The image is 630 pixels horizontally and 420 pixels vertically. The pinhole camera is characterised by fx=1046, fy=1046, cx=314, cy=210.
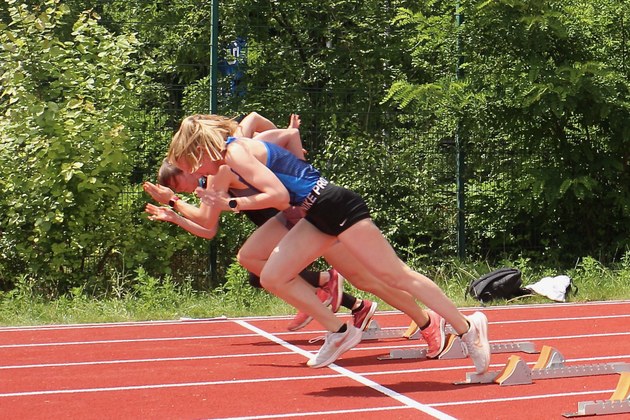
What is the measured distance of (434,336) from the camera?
7.44m

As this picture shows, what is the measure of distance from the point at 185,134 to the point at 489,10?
7334 mm

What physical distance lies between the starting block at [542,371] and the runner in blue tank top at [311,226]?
0.11 meters

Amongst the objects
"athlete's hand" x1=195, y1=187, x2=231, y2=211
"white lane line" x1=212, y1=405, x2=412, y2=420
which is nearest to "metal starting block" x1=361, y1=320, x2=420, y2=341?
"white lane line" x1=212, y1=405, x2=412, y2=420

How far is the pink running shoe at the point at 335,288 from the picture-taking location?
8.35 m

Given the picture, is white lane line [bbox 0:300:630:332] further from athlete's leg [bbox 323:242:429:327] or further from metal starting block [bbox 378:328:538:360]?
metal starting block [bbox 378:328:538:360]

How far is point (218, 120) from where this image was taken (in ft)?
21.5

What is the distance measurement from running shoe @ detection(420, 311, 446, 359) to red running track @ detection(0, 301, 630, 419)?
88mm

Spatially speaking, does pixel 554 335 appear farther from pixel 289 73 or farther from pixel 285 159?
pixel 289 73

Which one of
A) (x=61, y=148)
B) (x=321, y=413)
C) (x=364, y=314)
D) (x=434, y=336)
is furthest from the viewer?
(x=61, y=148)

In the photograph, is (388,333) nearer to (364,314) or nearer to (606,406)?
(364,314)

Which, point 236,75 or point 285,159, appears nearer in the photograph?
point 285,159

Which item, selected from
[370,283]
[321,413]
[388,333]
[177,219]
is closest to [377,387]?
[321,413]

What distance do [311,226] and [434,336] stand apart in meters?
1.48

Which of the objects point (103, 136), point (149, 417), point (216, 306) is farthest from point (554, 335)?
point (103, 136)
